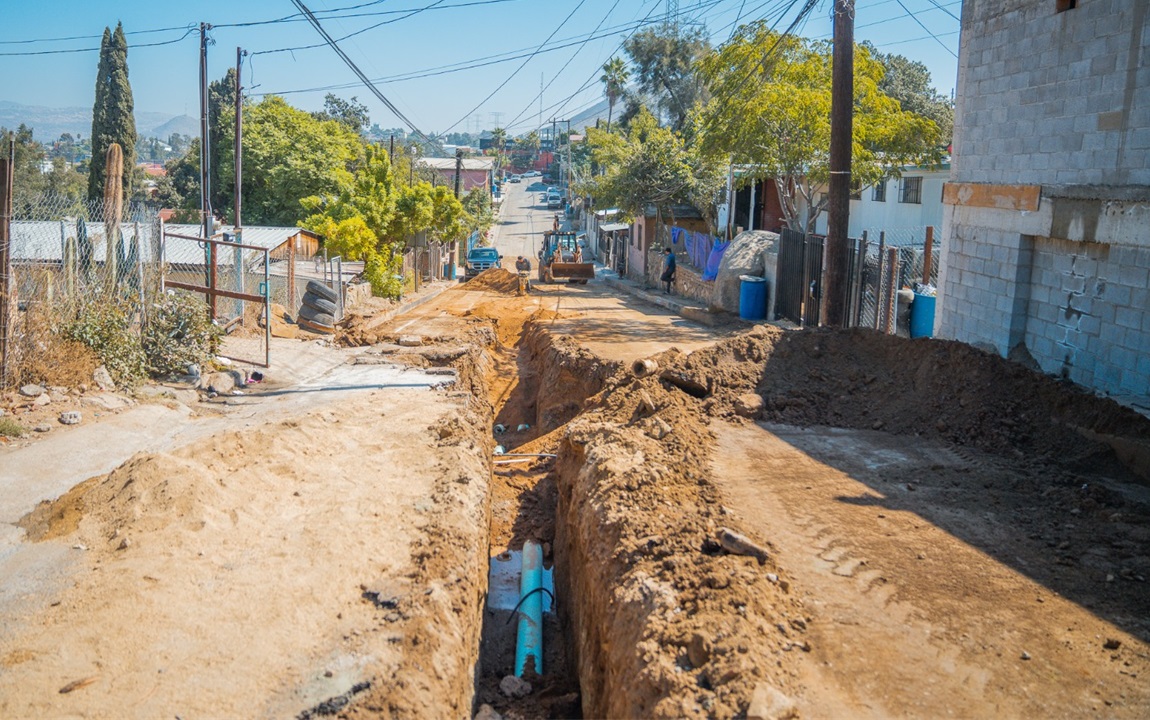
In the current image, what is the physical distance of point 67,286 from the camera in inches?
462

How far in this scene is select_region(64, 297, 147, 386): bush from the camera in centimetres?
1168

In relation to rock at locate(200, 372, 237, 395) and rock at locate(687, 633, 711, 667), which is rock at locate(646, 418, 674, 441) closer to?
rock at locate(687, 633, 711, 667)

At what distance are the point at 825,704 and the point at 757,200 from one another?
31125 millimetres

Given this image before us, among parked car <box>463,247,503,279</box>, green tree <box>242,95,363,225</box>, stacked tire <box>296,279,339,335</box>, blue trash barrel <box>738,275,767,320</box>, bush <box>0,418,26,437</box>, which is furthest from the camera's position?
parked car <box>463,247,503,279</box>

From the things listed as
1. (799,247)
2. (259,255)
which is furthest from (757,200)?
(259,255)

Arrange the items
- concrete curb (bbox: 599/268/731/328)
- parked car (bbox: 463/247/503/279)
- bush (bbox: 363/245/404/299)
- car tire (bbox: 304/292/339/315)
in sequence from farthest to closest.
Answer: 1. parked car (bbox: 463/247/503/279)
2. bush (bbox: 363/245/404/299)
3. concrete curb (bbox: 599/268/731/328)
4. car tire (bbox: 304/292/339/315)

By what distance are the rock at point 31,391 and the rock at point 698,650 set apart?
8693mm

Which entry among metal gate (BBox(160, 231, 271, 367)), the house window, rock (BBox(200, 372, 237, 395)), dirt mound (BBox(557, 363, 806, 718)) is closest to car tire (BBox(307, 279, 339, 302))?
metal gate (BBox(160, 231, 271, 367))

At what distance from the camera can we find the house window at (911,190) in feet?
83.1

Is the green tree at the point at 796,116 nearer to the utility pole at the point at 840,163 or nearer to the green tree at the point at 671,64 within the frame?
the utility pole at the point at 840,163

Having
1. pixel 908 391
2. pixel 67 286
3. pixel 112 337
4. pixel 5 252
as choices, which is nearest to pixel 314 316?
pixel 112 337

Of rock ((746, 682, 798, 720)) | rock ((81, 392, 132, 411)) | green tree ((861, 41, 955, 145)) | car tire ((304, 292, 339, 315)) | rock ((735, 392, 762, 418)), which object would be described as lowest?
rock ((746, 682, 798, 720))

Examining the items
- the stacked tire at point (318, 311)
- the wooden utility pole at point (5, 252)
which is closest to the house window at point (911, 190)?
the stacked tire at point (318, 311)

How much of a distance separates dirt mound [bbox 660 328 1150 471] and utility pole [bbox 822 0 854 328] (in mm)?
1636
